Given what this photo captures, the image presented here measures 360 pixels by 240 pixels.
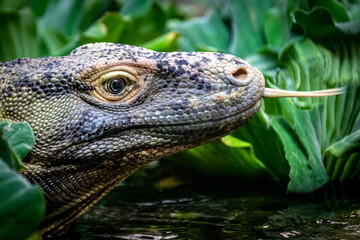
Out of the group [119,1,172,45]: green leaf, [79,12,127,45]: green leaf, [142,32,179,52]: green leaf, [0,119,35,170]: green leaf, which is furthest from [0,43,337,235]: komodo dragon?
[119,1,172,45]: green leaf

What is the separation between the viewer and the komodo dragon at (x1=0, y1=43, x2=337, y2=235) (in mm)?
3111

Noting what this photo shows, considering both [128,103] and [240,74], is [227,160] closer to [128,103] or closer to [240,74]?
[240,74]

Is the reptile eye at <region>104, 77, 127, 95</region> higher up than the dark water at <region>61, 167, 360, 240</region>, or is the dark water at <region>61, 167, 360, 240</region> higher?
the reptile eye at <region>104, 77, 127, 95</region>

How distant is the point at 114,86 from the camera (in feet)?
10.5

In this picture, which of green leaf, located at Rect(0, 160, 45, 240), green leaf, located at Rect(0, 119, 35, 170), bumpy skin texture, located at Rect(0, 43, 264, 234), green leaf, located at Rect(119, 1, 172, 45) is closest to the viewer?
green leaf, located at Rect(0, 160, 45, 240)

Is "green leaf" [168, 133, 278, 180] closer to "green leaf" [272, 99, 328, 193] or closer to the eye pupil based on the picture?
"green leaf" [272, 99, 328, 193]

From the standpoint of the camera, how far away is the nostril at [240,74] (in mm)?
3225

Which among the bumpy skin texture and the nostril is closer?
the bumpy skin texture

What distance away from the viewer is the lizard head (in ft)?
10.2

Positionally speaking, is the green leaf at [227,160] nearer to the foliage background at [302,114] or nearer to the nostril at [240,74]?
the foliage background at [302,114]

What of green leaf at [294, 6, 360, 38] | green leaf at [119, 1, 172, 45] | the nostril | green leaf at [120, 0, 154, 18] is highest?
green leaf at [120, 0, 154, 18]

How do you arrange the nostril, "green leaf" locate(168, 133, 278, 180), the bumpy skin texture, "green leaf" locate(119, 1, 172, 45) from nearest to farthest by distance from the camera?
the bumpy skin texture
the nostril
"green leaf" locate(168, 133, 278, 180)
"green leaf" locate(119, 1, 172, 45)

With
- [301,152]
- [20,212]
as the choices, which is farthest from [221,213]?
[20,212]

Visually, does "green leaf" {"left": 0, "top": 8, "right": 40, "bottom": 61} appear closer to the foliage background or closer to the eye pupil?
the foliage background
